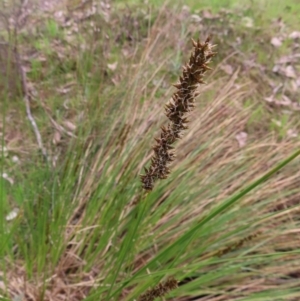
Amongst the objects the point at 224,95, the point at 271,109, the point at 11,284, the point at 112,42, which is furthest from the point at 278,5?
the point at 11,284

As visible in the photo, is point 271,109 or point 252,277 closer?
point 252,277

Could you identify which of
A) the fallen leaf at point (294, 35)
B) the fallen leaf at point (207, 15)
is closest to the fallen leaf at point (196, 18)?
the fallen leaf at point (207, 15)

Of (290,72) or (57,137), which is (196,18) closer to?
(290,72)

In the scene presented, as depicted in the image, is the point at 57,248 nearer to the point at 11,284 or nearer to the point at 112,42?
the point at 11,284

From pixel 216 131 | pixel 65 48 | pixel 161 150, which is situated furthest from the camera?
pixel 65 48

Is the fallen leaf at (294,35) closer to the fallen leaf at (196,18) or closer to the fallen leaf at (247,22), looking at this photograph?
the fallen leaf at (247,22)

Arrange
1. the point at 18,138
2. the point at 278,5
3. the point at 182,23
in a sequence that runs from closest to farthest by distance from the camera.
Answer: the point at 18,138 < the point at 182,23 < the point at 278,5
